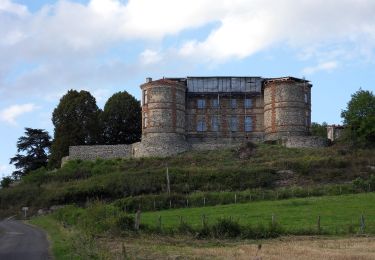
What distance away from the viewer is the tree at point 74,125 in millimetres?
81062

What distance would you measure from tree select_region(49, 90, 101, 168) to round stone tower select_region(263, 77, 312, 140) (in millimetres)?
23558

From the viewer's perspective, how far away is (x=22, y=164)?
9644 cm

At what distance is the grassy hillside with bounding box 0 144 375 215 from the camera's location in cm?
5722

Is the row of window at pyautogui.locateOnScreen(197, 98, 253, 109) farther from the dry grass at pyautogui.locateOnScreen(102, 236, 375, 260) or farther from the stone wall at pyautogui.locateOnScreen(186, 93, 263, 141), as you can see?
the dry grass at pyautogui.locateOnScreen(102, 236, 375, 260)

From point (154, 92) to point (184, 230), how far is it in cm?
4474

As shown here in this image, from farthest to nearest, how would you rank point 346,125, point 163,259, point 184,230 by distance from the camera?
point 346,125 → point 184,230 → point 163,259

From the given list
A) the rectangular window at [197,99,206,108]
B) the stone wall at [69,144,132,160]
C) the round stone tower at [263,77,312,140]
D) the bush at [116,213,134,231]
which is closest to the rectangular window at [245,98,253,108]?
the round stone tower at [263,77,312,140]

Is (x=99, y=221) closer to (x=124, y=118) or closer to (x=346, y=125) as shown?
(x=346, y=125)

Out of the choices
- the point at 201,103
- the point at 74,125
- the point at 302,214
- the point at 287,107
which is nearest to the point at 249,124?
the point at 287,107

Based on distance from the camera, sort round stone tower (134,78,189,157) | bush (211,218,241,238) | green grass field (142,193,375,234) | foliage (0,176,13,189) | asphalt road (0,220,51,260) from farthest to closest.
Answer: foliage (0,176,13,189) → round stone tower (134,78,189,157) → green grass field (142,193,375,234) → bush (211,218,241,238) → asphalt road (0,220,51,260)

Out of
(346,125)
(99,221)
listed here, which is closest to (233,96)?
(346,125)

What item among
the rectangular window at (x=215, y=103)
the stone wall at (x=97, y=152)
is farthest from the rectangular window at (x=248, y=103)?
the stone wall at (x=97, y=152)

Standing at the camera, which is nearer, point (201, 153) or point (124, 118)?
point (201, 153)

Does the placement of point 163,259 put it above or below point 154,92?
below
